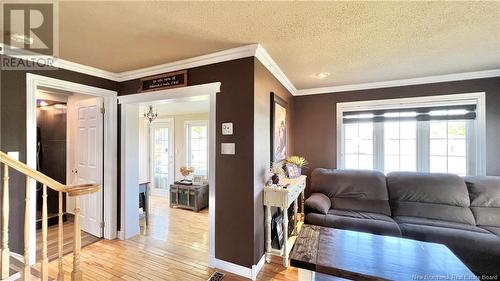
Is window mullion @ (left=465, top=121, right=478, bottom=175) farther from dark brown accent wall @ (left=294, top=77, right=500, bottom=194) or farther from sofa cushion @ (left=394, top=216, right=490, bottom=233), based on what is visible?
sofa cushion @ (left=394, top=216, right=490, bottom=233)

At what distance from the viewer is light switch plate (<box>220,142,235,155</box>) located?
229 centimetres

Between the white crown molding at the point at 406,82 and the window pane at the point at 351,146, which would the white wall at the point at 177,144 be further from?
the window pane at the point at 351,146

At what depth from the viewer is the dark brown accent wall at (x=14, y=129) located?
82.2 inches

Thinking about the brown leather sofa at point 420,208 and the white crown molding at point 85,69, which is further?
the white crown molding at point 85,69

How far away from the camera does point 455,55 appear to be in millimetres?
2385

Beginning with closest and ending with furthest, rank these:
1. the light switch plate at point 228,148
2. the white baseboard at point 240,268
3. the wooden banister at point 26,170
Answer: the wooden banister at point 26,170
the white baseboard at point 240,268
the light switch plate at point 228,148

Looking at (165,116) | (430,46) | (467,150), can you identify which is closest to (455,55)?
(430,46)

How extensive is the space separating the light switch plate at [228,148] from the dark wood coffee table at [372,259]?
1070 mm

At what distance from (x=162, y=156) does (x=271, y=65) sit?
4.52 m

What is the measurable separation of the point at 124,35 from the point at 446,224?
13.3ft

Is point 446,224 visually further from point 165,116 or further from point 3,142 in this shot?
point 165,116

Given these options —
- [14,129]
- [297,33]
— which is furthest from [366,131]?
[14,129]

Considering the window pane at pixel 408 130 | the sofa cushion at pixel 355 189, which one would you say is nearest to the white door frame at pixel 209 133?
the sofa cushion at pixel 355 189

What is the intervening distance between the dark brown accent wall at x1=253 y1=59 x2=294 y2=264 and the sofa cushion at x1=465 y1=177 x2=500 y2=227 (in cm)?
266
